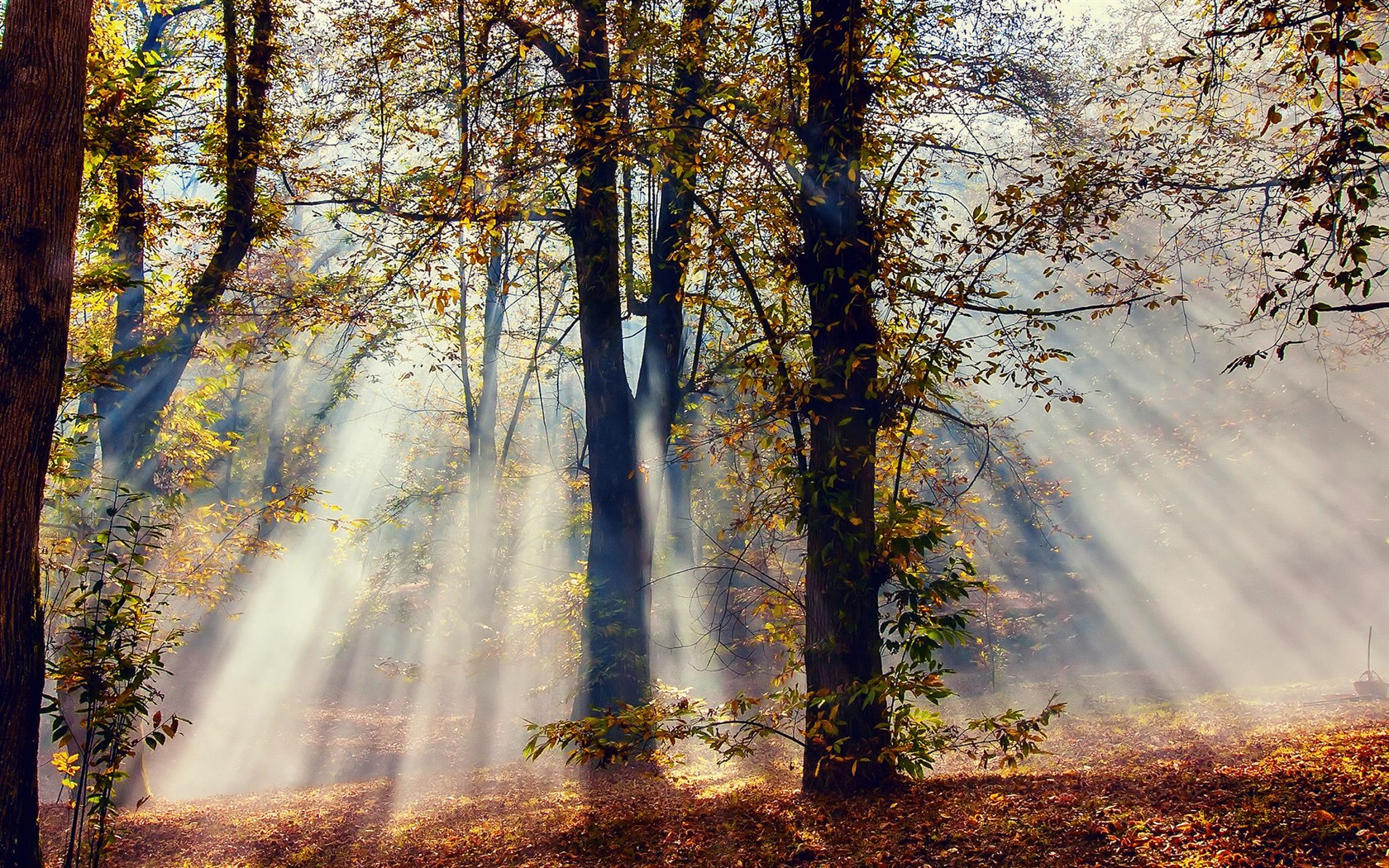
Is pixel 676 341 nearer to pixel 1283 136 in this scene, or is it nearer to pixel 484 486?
pixel 1283 136

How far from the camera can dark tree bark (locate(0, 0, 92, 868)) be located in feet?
14.5

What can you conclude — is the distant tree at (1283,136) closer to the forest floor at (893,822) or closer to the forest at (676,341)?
the forest at (676,341)

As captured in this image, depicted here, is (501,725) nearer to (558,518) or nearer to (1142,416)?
(558,518)

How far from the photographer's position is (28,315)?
4.62 meters

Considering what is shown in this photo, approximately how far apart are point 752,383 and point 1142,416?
88.8ft

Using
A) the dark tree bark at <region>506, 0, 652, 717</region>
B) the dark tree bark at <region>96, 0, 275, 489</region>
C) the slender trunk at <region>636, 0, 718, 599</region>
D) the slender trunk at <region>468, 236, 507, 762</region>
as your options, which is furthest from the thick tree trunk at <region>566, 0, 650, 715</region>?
the slender trunk at <region>468, 236, 507, 762</region>

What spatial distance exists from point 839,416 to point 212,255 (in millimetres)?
8108

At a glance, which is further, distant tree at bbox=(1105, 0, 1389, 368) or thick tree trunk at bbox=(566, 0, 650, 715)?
thick tree trunk at bbox=(566, 0, 650, 715)

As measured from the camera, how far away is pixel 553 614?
13.7m

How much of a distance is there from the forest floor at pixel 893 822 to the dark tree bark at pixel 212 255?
4200 millimetres

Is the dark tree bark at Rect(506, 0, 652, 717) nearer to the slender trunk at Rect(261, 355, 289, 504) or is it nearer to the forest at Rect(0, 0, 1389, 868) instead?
the forest at Rect(0, 0, 1389, 868)

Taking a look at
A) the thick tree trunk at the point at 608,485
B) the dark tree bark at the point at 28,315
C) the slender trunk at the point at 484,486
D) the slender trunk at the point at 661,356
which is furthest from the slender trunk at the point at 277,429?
the dark tree bark at the point at 28,315

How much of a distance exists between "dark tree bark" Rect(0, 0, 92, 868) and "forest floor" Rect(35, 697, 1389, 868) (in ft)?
7.93

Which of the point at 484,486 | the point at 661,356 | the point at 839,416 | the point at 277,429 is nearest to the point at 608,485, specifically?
the point at 661,356
